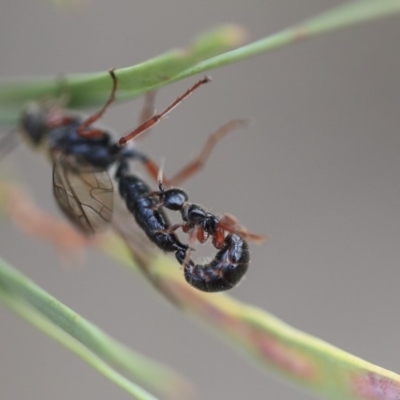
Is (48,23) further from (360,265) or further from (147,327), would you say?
(360,265)

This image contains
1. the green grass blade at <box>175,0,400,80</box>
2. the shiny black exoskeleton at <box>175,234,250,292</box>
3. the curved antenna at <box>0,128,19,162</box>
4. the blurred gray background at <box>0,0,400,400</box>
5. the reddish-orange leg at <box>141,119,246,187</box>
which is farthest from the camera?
the blurred gray background at <box>0,0,400,400</box>

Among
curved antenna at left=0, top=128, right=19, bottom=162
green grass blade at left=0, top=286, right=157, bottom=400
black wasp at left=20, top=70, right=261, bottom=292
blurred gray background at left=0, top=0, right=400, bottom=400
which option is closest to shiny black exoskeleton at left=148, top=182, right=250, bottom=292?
black wasp at left=20, top=70, right=261, bottom=292

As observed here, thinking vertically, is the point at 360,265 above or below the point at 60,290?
above

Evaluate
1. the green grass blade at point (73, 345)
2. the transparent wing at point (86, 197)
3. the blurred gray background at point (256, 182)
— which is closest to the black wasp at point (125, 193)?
the transparent wing at point (86, 197)

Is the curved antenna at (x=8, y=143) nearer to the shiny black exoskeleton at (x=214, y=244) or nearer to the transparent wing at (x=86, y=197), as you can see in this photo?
the transparent wing at (x=86, y=197)

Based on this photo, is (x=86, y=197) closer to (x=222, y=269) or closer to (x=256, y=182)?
(x=222, y=269)

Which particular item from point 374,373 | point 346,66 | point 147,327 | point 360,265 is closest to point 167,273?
point 374,373

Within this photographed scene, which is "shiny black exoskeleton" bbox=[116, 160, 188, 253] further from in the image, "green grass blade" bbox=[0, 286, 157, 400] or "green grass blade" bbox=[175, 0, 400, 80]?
"green grass blade" bbox=[175, 0, 400, 80]
